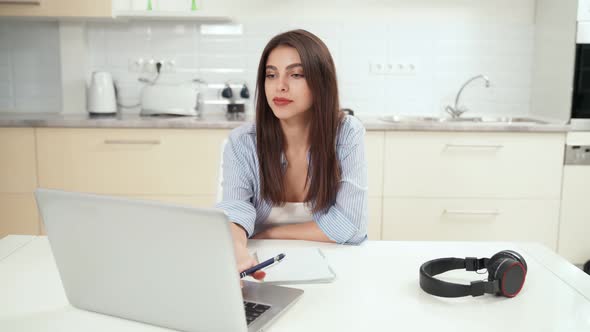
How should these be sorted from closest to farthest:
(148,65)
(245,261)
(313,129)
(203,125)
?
(245,261) < (313,129) < (203,125) < (148,65)

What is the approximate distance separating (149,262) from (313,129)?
90 centimetres

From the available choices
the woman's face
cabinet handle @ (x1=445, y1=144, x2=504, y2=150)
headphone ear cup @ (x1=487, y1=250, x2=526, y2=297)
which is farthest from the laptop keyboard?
cabinet handle @ (x1=445, y1=144, x2=504, y2=150)

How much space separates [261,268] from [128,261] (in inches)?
11.9

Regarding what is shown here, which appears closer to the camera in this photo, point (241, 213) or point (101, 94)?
point (241, 213)

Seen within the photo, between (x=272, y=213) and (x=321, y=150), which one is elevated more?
(x=321, y=150)

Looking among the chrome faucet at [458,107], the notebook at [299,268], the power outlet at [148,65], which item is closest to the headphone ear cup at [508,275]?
the notebook at [299,268]

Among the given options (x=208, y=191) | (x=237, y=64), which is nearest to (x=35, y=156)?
(x=208, y=191)

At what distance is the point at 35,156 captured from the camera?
286 centimetres

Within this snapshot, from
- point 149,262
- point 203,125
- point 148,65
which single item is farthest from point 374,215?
point 149,262

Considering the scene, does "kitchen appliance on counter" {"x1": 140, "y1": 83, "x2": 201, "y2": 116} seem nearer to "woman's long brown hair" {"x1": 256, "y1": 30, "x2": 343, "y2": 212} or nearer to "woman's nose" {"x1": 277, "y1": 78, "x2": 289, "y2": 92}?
"woman's long brown hair" {"x1": 256, "y1": 30, "x2": 343, "y2": 212}

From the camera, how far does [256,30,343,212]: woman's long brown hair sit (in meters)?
1.61

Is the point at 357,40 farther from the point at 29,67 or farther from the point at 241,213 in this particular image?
the point at 241,213

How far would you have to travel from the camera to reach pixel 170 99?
10.1 ft

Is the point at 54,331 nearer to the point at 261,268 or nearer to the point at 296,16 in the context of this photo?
the point at 261,268
